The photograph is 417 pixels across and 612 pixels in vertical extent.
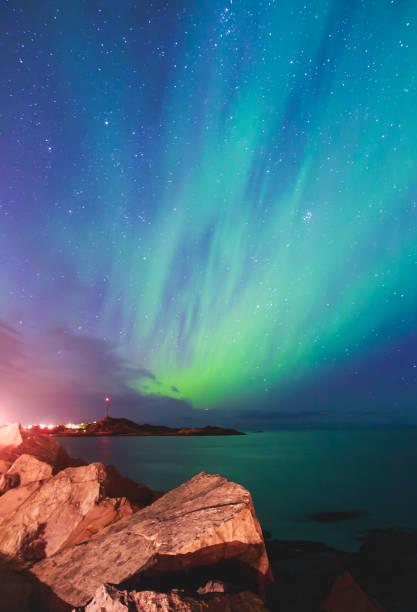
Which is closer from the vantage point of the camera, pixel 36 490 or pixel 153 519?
pixel 153 519

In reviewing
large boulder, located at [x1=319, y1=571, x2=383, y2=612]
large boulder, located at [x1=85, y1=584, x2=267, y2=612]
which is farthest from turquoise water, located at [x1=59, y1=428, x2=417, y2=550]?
large boulder, located at [x1=85, y1=584, x2=267, y2=612]

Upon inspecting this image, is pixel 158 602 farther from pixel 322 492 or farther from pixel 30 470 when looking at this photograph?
pixel 322 492

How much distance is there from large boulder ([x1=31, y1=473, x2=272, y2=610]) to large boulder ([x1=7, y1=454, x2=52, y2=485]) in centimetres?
372

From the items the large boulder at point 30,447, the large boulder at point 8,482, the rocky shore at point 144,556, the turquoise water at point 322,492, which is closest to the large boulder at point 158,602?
the rocky shore at point 144,556

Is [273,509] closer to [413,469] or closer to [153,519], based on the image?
[153,519]

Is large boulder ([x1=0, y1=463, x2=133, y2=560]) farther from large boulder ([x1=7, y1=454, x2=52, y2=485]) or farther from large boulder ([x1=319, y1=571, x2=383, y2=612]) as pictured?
large boulder ([x1=319, y1=571, x2=383, y2=612])

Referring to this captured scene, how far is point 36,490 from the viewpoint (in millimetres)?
9188

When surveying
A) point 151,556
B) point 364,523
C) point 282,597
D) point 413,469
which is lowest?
point 413,469

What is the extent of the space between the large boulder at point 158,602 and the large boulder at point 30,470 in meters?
7.07

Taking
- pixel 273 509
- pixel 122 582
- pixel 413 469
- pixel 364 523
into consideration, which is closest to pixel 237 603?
pixel 122 582

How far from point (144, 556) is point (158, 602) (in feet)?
5.90

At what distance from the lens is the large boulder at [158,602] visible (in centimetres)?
435

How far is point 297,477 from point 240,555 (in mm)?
39686

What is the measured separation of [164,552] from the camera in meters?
5.94
